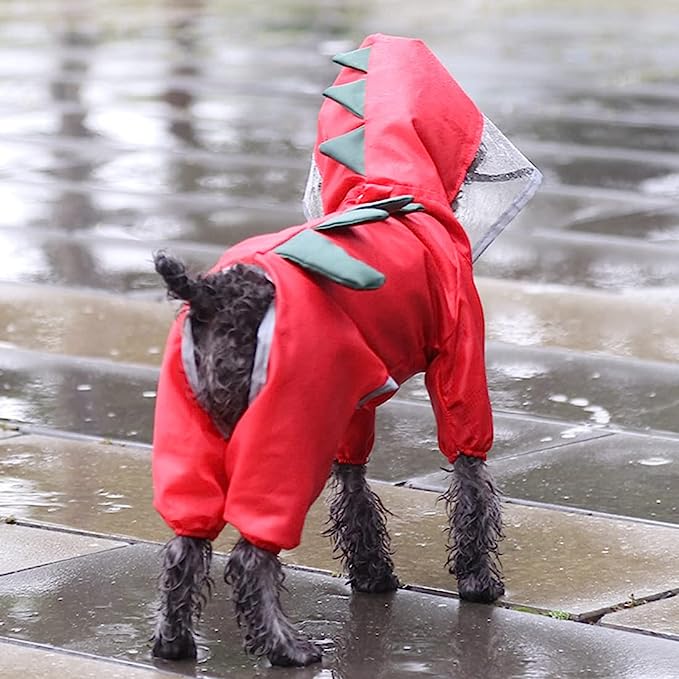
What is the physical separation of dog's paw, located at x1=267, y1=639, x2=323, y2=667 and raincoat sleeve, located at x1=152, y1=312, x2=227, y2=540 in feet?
1.18

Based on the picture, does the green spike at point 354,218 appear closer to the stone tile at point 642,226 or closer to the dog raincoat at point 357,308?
the dog raincoat at point 357,308

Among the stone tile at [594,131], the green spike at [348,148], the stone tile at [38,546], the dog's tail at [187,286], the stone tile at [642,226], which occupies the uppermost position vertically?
the green spike at [348,148]

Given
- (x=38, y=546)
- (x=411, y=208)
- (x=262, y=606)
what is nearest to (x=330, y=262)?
(x=411, y=208)

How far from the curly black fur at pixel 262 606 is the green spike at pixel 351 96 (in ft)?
5.09

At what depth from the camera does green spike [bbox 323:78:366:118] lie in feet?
17.1

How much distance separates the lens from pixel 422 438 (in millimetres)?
6750

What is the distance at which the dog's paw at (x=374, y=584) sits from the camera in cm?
507

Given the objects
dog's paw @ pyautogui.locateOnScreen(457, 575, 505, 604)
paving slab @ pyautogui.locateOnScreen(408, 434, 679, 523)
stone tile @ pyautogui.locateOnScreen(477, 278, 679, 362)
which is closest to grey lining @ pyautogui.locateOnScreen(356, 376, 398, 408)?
dog's paw @ pyautogui.locateOnScreen(457, 575, 505, 604)

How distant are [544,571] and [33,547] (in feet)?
5.43

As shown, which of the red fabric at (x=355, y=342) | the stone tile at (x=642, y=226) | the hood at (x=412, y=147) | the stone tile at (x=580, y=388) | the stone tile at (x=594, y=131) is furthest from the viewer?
the stone tile at (x=594, y=131)

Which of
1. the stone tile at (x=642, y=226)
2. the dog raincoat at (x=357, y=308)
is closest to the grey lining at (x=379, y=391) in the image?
the dog raincoat at (x=357, y=308)

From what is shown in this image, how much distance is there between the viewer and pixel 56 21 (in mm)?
23219

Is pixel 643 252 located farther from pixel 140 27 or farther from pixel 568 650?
pixel 140 27

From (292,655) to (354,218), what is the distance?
1.17 metres
